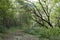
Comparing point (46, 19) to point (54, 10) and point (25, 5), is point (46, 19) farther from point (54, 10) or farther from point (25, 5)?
point (25, 5)

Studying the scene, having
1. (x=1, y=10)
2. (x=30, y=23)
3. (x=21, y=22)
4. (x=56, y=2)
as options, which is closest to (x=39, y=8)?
(x=56, y=2)

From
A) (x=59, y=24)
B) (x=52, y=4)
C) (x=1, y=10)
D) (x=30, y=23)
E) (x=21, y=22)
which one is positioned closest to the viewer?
(x=1, y=10)

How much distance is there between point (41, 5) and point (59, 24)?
173 inches

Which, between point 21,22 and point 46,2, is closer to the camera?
point 46,2

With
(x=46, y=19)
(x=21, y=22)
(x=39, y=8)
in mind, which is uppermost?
(x=39, y=8)

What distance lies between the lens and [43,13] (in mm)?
21844

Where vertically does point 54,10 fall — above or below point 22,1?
below

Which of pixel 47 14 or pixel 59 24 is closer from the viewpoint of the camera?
pixel 47 14

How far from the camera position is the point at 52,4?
70.9 feet

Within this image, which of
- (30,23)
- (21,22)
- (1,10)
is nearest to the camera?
(1,10)

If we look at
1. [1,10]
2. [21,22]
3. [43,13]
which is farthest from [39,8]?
[21,22]

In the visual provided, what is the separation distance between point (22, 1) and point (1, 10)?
3711 millimetres

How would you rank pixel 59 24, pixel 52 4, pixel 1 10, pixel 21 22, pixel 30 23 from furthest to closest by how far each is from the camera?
1. pixel 21 22
2. pixel 30 23
3. pixel 59 24
4. pixel 52 4
5. pixel 1 10

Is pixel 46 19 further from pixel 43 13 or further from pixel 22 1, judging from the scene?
pixel 22 1
